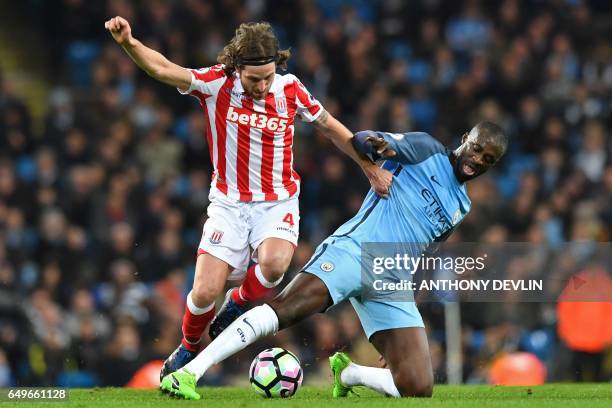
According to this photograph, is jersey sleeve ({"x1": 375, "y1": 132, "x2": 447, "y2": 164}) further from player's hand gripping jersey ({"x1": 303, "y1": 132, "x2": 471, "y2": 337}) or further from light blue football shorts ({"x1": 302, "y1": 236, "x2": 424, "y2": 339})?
light blue football shorts ({"x1": 302, "y1": 236, "x2": 424, "y2": 339})

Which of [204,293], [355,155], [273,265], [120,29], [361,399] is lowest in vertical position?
[361,399]

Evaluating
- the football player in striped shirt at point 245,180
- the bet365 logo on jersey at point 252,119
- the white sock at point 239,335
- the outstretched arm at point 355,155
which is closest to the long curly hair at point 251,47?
the football player in striped shirt at point 245,180

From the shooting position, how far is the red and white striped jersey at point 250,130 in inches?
293

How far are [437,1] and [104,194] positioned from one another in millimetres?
5204

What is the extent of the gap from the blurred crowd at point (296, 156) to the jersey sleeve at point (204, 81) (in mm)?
3508

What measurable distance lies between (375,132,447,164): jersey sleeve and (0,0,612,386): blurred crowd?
10.6 feet

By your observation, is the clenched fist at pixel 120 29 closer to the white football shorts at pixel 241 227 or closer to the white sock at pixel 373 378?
the white football shorts at pixel 241 227

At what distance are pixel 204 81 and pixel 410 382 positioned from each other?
2177 mm

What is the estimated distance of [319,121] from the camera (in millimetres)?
7738

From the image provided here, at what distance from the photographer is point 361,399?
7.07m

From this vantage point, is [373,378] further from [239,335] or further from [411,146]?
[411,146]

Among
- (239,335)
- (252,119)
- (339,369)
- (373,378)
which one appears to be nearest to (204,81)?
(252,119)

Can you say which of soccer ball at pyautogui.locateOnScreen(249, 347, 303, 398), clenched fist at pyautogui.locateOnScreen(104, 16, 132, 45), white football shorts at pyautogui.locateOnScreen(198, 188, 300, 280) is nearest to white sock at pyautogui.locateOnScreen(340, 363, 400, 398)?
soccer ball at pyautogui.locateOnScreen(249, 347, 303, 398)

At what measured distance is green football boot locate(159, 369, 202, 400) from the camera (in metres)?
6.66
